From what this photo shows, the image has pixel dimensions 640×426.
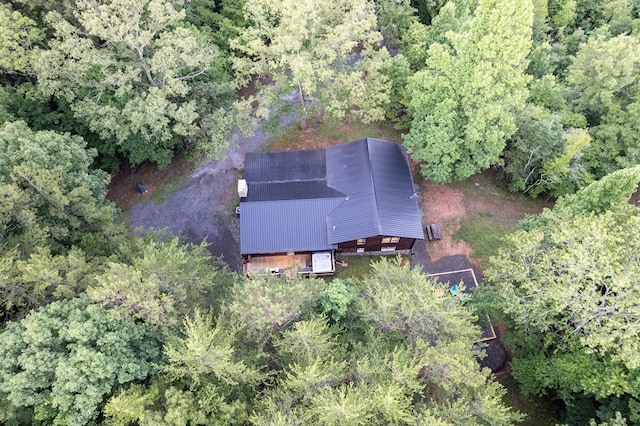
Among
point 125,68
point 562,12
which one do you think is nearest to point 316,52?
point 125,68

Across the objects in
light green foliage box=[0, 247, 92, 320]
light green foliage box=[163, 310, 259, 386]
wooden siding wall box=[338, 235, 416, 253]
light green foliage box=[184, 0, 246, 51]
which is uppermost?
light green foliage box=[184, 0, 246, 51]

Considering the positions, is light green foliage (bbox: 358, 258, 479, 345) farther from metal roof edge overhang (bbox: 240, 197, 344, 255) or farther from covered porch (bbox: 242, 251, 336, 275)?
metal roof edge overhang (bbox: 240, 197, 344, 255)

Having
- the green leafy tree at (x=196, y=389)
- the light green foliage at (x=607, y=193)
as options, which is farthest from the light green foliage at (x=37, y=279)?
the light green foliage at (x=607, y=193)

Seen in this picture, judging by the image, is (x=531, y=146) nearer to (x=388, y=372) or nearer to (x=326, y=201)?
(x=326, y=201)

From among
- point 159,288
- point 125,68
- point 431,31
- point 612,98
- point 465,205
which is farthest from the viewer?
point 431,31

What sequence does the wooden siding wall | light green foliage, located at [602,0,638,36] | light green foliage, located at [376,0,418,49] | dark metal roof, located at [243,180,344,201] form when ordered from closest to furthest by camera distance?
the wooden siding wall → dark metal roof, located at [243,180,344,201] → light green foliage, located at [376,0,418,49] → light green foliage, located at [602,0,638,36]

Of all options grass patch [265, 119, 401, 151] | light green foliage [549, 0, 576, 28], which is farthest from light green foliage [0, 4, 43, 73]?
light green foliage [549, 0, 576, 28]

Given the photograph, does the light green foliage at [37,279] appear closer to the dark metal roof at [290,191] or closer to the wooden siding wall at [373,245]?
the dark metal roof at [290,191]
